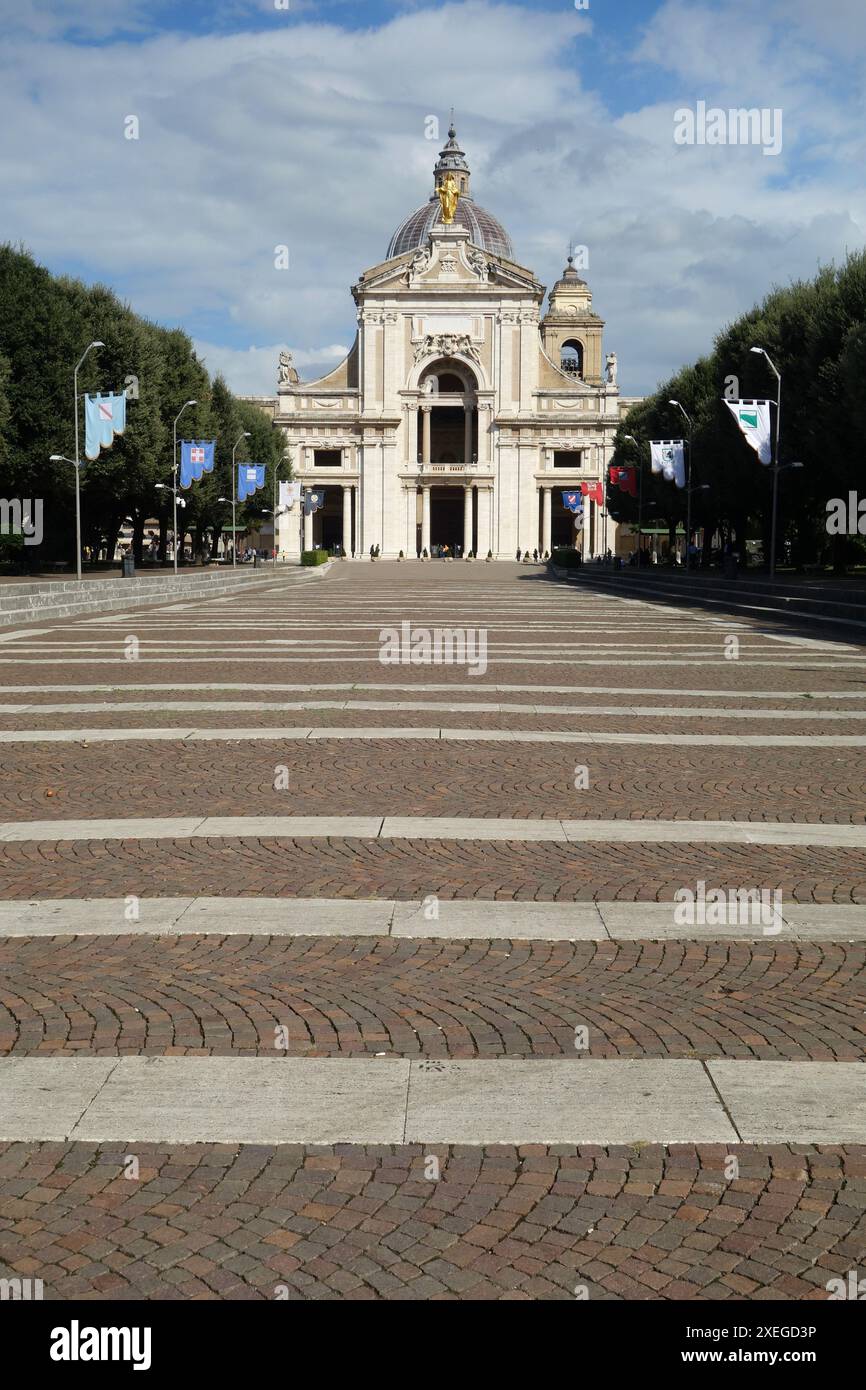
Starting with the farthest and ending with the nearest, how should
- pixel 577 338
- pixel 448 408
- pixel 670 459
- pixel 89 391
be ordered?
pixel 577 338
pixel 448 408
pixel 670 459
pixel 89 391

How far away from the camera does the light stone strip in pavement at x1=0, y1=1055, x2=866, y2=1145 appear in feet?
16.3

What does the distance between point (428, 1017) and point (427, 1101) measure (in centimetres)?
91

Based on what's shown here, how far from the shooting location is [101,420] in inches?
1644

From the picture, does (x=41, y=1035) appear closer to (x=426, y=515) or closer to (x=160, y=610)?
(x=160, y=610)

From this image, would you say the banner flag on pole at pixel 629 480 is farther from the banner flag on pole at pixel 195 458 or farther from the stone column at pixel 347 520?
the stone column at pixel 347 520

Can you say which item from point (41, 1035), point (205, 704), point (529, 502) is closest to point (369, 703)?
point (205, 704)

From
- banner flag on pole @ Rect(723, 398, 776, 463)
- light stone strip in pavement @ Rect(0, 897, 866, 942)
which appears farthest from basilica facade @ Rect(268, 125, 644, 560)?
light stone strip in pavement @ Rect(0, 897, 866, 942)

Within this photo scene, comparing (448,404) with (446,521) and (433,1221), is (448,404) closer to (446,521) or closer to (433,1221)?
(446,521)

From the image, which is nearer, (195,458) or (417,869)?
(417,869)

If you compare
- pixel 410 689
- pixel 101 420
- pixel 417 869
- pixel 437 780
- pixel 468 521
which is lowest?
pixel 417 869

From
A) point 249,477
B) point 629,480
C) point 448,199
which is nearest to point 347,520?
point 448,199

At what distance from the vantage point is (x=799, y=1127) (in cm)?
503

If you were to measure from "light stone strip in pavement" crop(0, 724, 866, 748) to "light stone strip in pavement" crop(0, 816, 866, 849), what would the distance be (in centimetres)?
386

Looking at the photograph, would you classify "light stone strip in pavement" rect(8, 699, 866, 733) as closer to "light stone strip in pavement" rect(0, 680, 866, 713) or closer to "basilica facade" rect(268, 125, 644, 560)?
"light stone strip in pavement" rect(0, 680, 866, 713)
